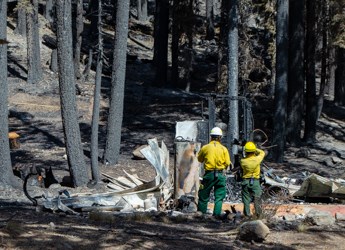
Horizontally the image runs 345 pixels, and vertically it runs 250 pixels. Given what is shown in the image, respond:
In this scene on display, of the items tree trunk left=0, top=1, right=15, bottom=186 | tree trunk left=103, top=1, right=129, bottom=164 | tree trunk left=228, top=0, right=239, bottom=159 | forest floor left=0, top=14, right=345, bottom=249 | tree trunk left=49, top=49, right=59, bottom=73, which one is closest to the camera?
forest floor left=0, top=14, right=345, bottom=249

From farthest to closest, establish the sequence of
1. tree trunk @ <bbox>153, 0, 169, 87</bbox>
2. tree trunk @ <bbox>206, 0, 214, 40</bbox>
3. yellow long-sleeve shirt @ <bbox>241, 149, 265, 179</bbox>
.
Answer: tree trunk @ <bbox>206, 0, 214, 40</bbox>
tree trunk @ <bbox>153, 0, 169, 87</bbox>
yellow long-sleeve shirt @ <bbox>241, 149, 265, 179</bbox>

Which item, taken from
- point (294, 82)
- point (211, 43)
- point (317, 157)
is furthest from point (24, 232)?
point (211, 43)

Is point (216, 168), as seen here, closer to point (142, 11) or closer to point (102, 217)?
point (102, 217)

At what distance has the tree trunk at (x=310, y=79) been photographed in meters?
27.3

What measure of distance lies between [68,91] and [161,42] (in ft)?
56.3

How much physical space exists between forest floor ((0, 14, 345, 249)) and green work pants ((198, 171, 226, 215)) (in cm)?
49

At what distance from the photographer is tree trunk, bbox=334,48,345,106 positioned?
1256 inches

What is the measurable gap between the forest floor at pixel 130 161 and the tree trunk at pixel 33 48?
509 mm

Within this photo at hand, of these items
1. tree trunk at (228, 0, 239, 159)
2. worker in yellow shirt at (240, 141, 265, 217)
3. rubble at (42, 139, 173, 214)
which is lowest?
rubble at (42, 139, 173, 214)

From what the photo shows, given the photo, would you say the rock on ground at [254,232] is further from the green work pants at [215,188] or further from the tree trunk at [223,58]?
the tree trunk at [223,58]

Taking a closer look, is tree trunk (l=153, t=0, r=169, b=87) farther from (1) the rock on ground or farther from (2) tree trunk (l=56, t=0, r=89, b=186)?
(1) the rock on ground

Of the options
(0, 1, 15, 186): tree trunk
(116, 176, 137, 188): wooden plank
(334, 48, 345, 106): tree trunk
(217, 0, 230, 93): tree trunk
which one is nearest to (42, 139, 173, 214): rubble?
(116, 176, 137, 188): wooden plank

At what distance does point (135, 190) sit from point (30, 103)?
17.2 meters

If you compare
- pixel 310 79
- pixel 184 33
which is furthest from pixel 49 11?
pixel 310 79
